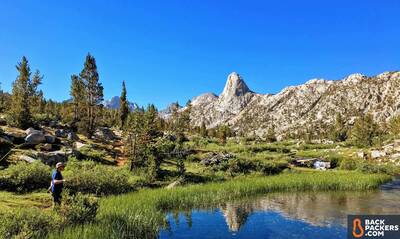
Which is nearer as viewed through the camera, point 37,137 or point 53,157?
point 53,157

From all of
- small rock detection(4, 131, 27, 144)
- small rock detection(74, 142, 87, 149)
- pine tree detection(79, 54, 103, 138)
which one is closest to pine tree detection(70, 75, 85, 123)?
pine tree detection(79, 54, 103, 138)

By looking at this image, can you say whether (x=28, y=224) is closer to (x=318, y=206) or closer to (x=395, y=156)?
(x=318, y=206)

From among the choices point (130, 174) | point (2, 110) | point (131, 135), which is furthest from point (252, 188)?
point (2, 110)

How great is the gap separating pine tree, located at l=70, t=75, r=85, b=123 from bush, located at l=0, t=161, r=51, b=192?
39030 millimetres

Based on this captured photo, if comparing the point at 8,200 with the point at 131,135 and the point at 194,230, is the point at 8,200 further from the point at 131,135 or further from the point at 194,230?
the point at 131,135

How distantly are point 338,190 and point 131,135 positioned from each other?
24.8 m

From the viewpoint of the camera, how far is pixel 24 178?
26125 millimetres

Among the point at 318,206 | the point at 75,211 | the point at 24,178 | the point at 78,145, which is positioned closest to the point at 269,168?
the point at 318,206

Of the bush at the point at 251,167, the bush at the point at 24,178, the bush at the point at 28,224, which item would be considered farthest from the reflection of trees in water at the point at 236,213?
the bush at the point at 251,167

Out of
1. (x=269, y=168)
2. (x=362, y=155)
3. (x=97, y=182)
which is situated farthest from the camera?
(x=362, y=155)

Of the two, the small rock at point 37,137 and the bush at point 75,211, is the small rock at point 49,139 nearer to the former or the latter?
the small rock at point 37,137

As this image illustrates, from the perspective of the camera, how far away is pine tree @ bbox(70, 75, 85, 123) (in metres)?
65.2
